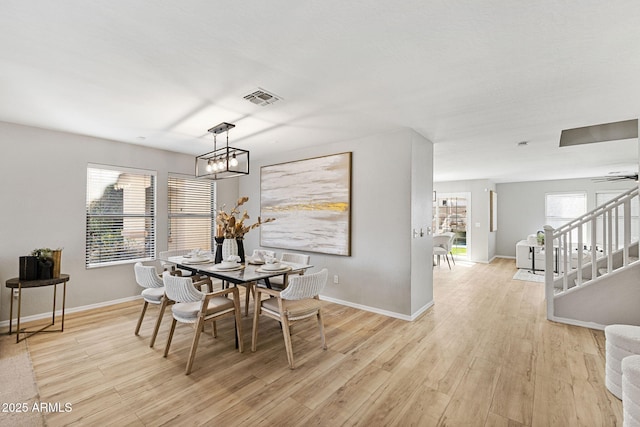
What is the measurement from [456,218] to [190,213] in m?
7.50

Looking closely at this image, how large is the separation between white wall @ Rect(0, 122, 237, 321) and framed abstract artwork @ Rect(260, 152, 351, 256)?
2.27 m

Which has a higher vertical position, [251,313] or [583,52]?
[583,52]

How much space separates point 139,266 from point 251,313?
5.13ft

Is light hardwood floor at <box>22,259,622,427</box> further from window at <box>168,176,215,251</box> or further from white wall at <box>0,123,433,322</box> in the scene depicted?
window at <box>168,176,215,251</box>

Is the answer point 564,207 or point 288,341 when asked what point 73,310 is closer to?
point 288,341

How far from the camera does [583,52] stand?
1931 millimetres

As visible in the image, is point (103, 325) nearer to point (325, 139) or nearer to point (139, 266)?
point (139, 266)

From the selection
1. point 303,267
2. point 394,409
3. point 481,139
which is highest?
point 481,139

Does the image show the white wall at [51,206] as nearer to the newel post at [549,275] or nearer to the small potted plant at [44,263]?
the small potted plant at [44,263]

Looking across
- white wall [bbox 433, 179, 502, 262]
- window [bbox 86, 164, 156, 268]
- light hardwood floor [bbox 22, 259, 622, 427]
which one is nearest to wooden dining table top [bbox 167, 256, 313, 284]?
light hardwood floor [bbox 22, 259, 622, 427]

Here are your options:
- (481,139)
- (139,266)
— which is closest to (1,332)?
(139,266)

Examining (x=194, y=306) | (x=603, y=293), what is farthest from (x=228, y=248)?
(x=603, y=293)

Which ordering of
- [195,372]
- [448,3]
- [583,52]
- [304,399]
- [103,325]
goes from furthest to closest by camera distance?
[103,325], [195,372], [304,399], [583,52], [448,3]

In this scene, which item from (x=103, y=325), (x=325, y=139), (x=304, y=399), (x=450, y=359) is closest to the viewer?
(x=304, y=399)
